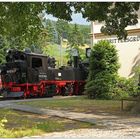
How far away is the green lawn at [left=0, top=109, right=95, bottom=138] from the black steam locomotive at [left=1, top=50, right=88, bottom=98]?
12548 mm

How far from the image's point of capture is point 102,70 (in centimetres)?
2981

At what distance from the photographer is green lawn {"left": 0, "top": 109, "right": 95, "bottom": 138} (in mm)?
12668

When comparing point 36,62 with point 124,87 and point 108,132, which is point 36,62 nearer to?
point 124,87

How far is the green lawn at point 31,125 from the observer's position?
12.7 meters

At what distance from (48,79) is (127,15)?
15.7m

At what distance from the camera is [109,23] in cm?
1836

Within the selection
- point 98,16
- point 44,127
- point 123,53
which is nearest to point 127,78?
point 123,53

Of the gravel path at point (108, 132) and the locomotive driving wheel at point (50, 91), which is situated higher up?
the locomotive driving wheel at point (50, 91)

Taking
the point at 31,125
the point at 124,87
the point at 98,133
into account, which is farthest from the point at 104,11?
the point at 124,87

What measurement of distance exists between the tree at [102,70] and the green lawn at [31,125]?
35.0 ft

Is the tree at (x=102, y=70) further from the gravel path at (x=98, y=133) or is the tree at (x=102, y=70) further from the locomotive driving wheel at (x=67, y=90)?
the gravel path at (x=98, y=133)

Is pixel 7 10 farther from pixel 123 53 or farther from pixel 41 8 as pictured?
pixel 123 53

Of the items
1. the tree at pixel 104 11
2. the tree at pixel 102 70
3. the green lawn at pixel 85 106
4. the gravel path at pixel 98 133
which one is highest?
the tree at pixel 104 11

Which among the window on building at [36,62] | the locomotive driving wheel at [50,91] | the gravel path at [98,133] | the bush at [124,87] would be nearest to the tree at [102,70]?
the bush at [124,87]
